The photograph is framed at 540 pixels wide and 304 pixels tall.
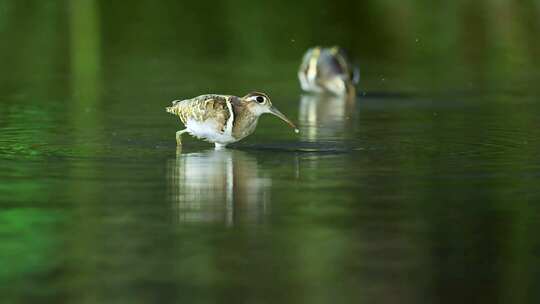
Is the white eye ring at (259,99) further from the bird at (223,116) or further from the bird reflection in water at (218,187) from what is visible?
the bird reflection in water at (218,187)

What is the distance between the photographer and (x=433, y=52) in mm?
31672

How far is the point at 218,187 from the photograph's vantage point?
13.3 metres

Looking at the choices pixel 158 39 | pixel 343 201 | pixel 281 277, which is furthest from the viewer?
pixel 158 39

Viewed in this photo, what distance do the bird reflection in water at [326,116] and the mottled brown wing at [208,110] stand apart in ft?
5.16

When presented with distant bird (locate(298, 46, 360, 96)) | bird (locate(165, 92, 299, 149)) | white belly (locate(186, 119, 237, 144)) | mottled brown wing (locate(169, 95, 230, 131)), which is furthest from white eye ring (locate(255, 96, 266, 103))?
distant bird (locate(298, 46, 360, 96))

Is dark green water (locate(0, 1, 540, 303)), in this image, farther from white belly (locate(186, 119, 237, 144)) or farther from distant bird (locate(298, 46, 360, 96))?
distant bird (locate(298, 46, 360, 96))

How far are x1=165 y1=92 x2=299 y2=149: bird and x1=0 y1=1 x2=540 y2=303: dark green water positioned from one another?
7.7 inches

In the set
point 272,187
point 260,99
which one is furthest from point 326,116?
point 272,187

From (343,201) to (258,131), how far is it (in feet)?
20.5

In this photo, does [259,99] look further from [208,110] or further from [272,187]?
[272,187]

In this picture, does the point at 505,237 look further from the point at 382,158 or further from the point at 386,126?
the point at 386,126

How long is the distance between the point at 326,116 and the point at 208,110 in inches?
210

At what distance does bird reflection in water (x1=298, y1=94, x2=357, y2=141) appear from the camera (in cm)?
1848

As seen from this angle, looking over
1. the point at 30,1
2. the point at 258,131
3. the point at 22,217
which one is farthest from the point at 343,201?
the point at 30,1
